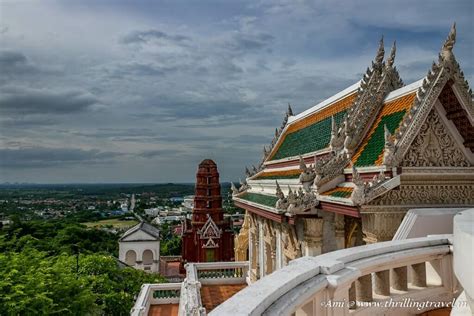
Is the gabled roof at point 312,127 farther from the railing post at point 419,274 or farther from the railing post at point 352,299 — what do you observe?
the railing post at point 352,299

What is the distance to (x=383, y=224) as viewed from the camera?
8.41 m

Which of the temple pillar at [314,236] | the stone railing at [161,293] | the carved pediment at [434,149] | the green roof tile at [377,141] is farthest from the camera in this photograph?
the stone railing at [161,293]

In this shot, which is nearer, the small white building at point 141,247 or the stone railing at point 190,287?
the stone railing at point 190,287

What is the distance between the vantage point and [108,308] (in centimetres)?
1883

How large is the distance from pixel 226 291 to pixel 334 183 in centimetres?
856

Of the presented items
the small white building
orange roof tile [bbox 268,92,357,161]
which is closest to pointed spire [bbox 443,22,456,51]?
orange roof tile [bbox 268,92,357,161]

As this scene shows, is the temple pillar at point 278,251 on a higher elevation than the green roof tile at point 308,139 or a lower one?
lower

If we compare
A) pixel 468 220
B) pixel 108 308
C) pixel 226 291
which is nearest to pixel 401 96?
pixel 468 220

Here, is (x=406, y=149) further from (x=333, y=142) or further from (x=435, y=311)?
(x=435, y=311)

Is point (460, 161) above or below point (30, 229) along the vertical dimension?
above

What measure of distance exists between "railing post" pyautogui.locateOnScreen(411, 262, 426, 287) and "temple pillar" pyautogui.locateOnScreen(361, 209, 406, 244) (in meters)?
3.06

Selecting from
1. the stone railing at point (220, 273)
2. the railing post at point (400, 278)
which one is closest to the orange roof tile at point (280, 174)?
the stone railing at point (220, 273)

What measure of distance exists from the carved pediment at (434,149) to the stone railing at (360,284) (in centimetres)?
346

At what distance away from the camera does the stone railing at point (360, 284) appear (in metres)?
3.10
